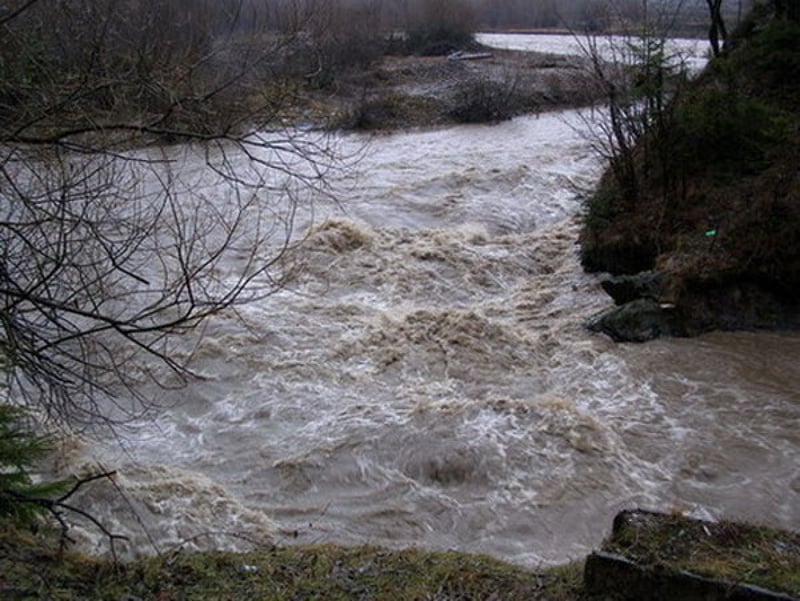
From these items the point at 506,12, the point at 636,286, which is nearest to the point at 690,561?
the point at 636,286

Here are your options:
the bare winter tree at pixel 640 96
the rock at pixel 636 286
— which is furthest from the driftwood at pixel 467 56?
the rock at pixel 636 286

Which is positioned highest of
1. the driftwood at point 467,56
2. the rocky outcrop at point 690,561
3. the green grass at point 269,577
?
the driftwood at point 467,56

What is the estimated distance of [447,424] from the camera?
7.65 m

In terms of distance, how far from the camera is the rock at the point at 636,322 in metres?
9.56

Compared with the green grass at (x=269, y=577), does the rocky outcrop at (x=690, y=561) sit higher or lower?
higher

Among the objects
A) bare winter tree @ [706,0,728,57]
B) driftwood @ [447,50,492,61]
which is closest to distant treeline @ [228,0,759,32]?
bare winter tree @ [706,0,728,57]

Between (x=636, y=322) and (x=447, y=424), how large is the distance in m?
3.32

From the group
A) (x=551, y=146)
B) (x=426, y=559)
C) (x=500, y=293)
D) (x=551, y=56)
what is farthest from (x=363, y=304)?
(x=551, y=56)

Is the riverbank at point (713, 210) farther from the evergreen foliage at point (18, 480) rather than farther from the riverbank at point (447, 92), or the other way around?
the riverbank at point (447, 92)

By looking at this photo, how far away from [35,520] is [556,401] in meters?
4.92

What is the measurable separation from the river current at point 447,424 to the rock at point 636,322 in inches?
7.6

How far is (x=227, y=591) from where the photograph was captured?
427cm

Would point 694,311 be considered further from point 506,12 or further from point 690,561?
point 506,12

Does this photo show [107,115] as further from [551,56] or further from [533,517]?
[551,56]
